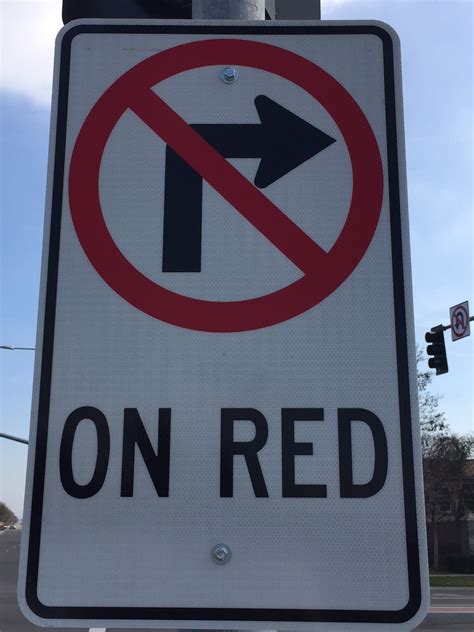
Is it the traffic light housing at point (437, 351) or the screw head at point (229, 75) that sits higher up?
the traffic light housing at point (437, 351)

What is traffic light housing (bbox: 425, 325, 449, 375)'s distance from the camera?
13383 millimetres

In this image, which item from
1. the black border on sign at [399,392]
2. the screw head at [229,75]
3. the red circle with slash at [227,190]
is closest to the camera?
the black border on sign at [399,392]

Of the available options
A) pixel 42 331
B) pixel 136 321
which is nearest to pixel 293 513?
pixel 136 321

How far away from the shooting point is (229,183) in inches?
52.3

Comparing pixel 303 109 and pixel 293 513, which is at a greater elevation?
pixel 303 109

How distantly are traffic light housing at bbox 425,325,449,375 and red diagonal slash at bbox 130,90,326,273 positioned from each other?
496 inches

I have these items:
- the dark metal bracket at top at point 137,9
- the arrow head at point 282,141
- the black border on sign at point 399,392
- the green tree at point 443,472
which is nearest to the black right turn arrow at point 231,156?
the arrow head at point 282,141

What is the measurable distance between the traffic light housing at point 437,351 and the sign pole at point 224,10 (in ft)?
41.1

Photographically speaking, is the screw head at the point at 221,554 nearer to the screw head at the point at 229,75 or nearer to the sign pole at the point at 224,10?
the screw head at the point at 229,75

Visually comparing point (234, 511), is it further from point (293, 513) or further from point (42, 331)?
point (42, 331)

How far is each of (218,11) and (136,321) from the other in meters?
0.66

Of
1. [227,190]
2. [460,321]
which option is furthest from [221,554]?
[460,321]

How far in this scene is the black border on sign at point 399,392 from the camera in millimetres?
1116

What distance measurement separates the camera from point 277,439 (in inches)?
46.5
